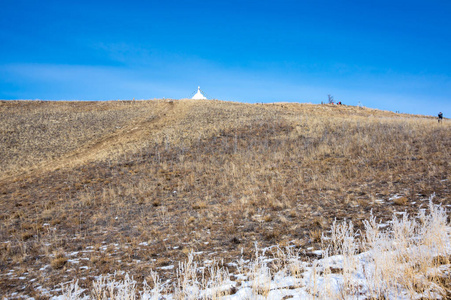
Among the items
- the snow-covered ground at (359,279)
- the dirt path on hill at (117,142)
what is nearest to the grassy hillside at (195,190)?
the dirt path on hill at (117,142)

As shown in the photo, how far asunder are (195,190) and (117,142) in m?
16.4

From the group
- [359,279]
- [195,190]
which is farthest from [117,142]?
[359,279]

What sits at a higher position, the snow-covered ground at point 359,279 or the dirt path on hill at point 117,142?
the dirt path on hill at point 117,142

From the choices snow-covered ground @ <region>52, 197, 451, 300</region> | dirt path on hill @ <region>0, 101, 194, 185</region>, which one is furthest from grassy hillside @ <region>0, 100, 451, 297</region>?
snow-covered ground @ <region>52, 197, 451, 300</region>

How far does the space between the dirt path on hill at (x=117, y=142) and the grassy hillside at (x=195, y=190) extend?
0.24m

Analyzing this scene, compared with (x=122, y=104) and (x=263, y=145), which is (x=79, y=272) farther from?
(x=122, y=104)

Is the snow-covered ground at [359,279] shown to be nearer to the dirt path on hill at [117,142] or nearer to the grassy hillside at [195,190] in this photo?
the grassy hillside at [195,190]

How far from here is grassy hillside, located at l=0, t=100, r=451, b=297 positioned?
22.2ft

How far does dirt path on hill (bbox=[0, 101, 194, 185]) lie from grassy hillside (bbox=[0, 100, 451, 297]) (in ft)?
0.78

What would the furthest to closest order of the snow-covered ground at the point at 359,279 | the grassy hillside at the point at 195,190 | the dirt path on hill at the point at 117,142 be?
the dirt path on hill at the point at 117,142 < the grassy hillside at the point at 195,190 < the snow-covered ground at the point at 359,279

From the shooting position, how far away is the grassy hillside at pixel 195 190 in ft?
22.2

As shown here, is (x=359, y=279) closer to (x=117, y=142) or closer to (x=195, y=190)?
(x=195, y=190)

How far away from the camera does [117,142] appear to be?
2630cm

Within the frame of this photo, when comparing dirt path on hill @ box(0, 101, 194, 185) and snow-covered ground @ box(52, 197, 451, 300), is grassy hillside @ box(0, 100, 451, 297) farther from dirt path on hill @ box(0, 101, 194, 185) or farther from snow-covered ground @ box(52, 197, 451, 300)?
snow-covered ground @ box(52, 197, 451, 300)
